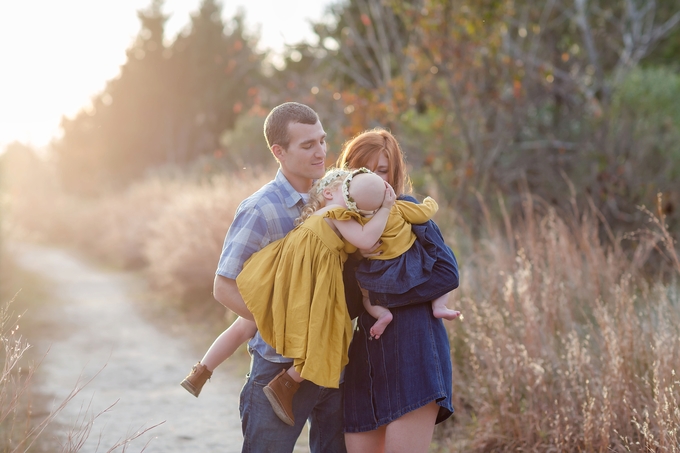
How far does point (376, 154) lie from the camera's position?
265cm

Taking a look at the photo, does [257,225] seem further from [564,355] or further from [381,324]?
[564,355]

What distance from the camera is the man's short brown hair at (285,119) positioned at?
2.61 meters

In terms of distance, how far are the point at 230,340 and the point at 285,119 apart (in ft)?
3.36

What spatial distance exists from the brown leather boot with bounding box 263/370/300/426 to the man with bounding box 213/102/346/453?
8 centimetres

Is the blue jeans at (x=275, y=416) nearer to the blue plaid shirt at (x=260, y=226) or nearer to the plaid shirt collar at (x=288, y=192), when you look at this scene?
the blue plaid shirt at (x=260, y=226)

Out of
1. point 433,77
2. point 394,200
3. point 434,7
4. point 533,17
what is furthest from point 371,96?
point 394,200

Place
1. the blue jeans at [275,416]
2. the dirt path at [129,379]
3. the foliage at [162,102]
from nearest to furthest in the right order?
the blue jeans at [275,416] < the dirt path at [129,379] < the foliage at [162,102]

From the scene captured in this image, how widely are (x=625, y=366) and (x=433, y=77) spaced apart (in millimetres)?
6171

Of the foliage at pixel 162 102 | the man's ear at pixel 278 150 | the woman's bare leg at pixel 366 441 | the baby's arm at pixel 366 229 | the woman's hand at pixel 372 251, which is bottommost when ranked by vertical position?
the woman's bare leg at pixel 366 441

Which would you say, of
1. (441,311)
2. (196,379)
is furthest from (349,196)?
(196,379)

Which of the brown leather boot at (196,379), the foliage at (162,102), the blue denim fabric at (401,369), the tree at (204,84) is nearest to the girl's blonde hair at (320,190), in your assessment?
the blue denim fabric at (401,369)

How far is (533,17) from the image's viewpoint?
10680mm

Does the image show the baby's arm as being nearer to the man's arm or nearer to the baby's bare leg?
the baby's bare leg

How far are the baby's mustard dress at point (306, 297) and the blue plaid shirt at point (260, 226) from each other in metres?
0.08
